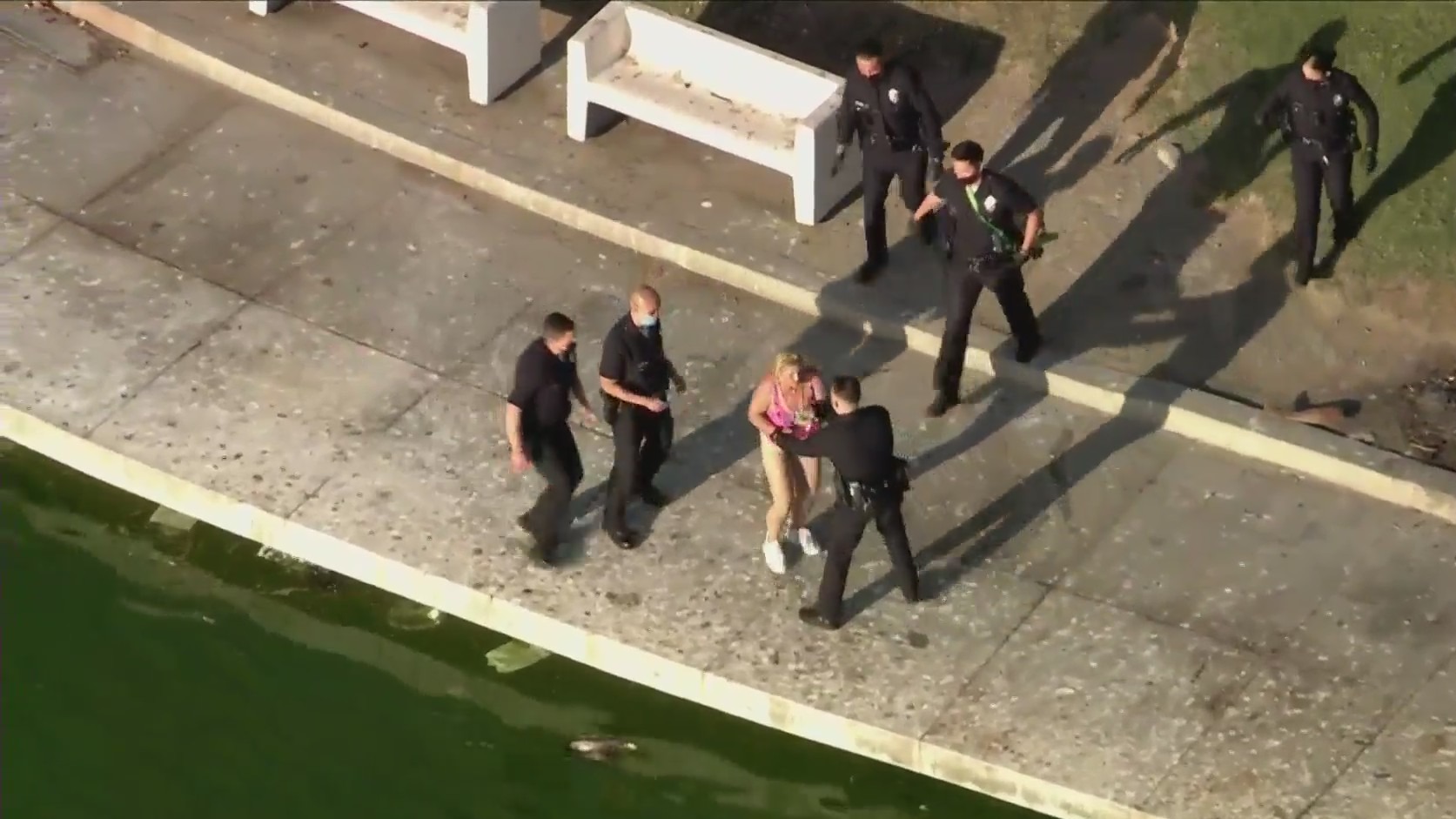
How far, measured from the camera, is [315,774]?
1147 centimetres

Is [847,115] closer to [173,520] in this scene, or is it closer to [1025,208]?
[1025,208]

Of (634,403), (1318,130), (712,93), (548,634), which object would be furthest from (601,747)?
(1318,130)

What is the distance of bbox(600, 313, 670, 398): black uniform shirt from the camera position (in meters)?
11.2

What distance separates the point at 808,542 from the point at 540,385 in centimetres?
175

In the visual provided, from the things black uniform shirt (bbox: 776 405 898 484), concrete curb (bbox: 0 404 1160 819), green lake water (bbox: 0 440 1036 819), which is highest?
black uniform shirt (bbox: 776 405 898 484)

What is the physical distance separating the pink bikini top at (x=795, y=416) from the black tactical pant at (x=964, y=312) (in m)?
1.48

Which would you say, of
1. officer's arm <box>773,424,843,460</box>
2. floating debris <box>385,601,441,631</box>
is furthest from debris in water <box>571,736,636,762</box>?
officer's arm <box>773,424,843,460</box>

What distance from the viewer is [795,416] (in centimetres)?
1110

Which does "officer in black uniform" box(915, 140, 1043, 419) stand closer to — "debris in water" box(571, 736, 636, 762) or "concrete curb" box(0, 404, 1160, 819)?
"concrete curb" box(0, 404, 1160, 819)

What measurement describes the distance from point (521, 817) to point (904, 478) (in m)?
2.52

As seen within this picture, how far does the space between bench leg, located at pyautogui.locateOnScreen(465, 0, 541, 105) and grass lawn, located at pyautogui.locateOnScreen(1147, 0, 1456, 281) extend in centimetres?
405

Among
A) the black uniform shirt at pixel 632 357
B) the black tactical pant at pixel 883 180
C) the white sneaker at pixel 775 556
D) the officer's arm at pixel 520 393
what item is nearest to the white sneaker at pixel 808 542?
the white sneaker at pixel 775 556

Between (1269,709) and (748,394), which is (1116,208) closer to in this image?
(748,394)

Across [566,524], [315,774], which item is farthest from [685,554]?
[315,774]
